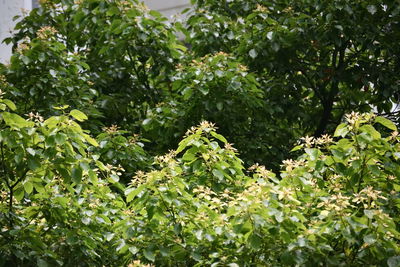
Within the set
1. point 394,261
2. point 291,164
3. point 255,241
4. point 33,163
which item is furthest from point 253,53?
point 394,261

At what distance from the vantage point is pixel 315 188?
6.02 metres

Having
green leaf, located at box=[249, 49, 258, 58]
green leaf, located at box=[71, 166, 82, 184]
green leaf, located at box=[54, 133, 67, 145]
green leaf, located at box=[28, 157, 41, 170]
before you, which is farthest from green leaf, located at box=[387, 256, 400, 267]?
green leaf, located at box=[249, 49, 258, 58]

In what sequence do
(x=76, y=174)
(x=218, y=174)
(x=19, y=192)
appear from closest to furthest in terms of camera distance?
(x=76, y=174) → (x=19, y=192) → (x=218, y=174)

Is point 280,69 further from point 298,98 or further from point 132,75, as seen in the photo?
point 132,75

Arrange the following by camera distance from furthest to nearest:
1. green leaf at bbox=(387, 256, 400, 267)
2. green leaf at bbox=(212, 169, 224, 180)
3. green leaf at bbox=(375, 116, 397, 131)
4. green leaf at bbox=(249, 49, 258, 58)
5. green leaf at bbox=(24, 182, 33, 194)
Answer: green leaf at bbox=(249, 49, 258, 58)
green leaf at bbox=(212, 169, 224, 180)
green leaf at bbox=(24, 182, 33, 194)
green leaf at bbox=(375, 116, 397, 131)
green leaf at bbox=(387, 256, 400, 267)

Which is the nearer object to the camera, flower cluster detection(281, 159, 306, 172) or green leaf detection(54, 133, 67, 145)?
green leaf detection(54, 133, 67, 145)

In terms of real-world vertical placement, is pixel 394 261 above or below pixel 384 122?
below

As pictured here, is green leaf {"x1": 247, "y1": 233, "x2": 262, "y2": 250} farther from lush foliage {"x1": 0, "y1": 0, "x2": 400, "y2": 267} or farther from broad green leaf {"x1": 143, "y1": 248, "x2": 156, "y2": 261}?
broad green leaf {"x1": 143, "y1": 248, "x2": 156, "y2": 261}

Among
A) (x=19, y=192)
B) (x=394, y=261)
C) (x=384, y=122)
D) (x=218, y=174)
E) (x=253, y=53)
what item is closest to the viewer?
(x=394, y=261)

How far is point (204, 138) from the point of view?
605 centimetres

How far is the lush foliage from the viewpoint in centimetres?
545

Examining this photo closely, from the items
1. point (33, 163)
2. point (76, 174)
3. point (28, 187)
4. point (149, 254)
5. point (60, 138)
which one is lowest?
point (149, 254)

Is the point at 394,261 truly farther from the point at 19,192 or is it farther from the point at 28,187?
the point at 19,192

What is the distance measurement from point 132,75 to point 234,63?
6.90 feet
